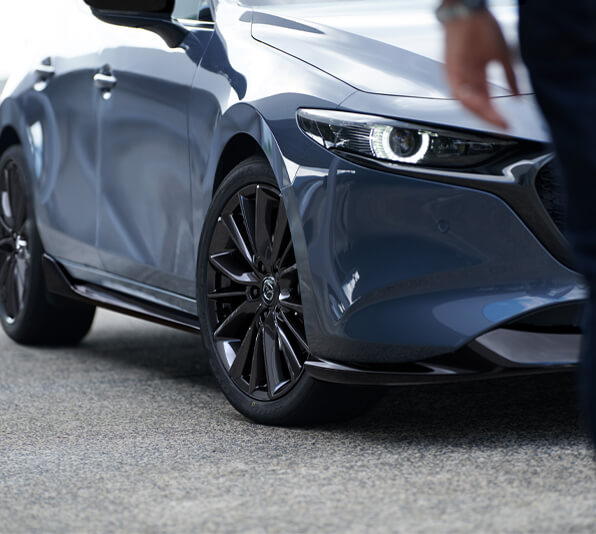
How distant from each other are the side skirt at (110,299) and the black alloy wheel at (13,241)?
320 mm

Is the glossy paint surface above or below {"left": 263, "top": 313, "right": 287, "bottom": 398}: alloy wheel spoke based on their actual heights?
above

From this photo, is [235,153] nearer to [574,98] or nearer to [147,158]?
[147,158]

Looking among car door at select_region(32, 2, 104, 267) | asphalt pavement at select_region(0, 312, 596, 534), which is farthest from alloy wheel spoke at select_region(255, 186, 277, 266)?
car door at select_region(32, 2, 104, 267)

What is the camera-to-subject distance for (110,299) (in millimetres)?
4816

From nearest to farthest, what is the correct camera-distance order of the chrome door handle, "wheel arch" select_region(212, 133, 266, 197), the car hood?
the car hood, "wheel arch" select_region(212, 133, 266, 197), the chrome door handle

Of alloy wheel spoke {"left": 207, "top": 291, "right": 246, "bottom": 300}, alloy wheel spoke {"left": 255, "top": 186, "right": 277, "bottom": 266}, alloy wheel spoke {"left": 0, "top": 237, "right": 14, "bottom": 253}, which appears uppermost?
alloy wheel spoke {"left": 255, "top": 186, "right": 277, "bottom": 266}

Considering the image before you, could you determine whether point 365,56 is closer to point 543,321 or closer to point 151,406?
point 543,321

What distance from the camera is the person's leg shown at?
6.44ft

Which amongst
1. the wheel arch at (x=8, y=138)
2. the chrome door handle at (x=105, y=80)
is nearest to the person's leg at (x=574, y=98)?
the chrome door handle at (x=105, y=80)

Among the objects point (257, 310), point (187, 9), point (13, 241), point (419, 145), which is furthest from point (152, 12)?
point (13, 241)

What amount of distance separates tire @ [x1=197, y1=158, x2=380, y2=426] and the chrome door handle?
2.82 ft

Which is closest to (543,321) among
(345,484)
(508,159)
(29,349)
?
(508,159)

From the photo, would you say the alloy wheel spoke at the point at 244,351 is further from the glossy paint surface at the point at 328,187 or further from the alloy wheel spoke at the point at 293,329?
the glossy paint surface at the point at 328,187

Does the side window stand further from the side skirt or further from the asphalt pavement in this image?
the asphalt pavement
